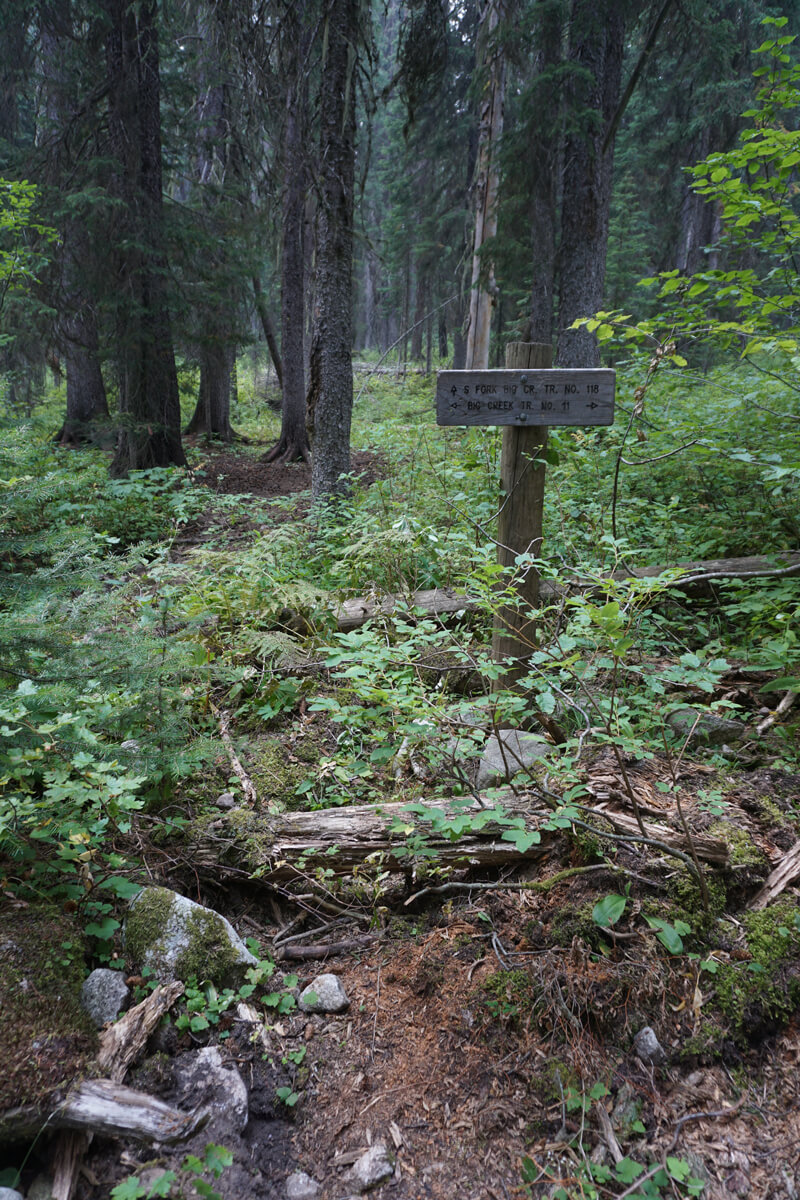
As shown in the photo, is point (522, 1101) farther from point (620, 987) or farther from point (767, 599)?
point (767, 599)

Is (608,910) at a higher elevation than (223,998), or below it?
higher

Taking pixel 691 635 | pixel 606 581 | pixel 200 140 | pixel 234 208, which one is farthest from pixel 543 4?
pixel 606 581

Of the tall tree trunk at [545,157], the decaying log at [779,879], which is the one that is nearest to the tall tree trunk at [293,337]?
the tall tree trunk at [545,157]

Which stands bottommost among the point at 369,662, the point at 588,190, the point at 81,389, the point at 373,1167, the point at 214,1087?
the point at 373,1167

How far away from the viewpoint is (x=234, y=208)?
1079 cm

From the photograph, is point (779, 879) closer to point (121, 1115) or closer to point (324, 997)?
point (324, 997)

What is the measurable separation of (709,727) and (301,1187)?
268 centimetres

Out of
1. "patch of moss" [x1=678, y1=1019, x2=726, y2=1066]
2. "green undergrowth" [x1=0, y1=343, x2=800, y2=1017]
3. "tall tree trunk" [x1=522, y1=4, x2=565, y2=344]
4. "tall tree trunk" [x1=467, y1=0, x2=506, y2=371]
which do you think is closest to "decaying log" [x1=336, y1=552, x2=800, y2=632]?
"green undergrowth" [x1=0, y1=343, x2=800, y2=1017]

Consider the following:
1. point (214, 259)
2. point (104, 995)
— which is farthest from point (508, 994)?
point (214, 259)

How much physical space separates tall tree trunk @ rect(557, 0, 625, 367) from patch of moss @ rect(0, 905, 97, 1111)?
390 inches

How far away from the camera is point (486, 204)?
454 inches

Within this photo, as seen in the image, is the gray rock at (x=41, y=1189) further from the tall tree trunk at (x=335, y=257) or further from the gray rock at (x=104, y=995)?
the tall tree trunk at (x=335, y=257)

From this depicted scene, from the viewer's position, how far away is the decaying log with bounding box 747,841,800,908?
256 cm

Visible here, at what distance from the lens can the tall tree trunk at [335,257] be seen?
657cm
